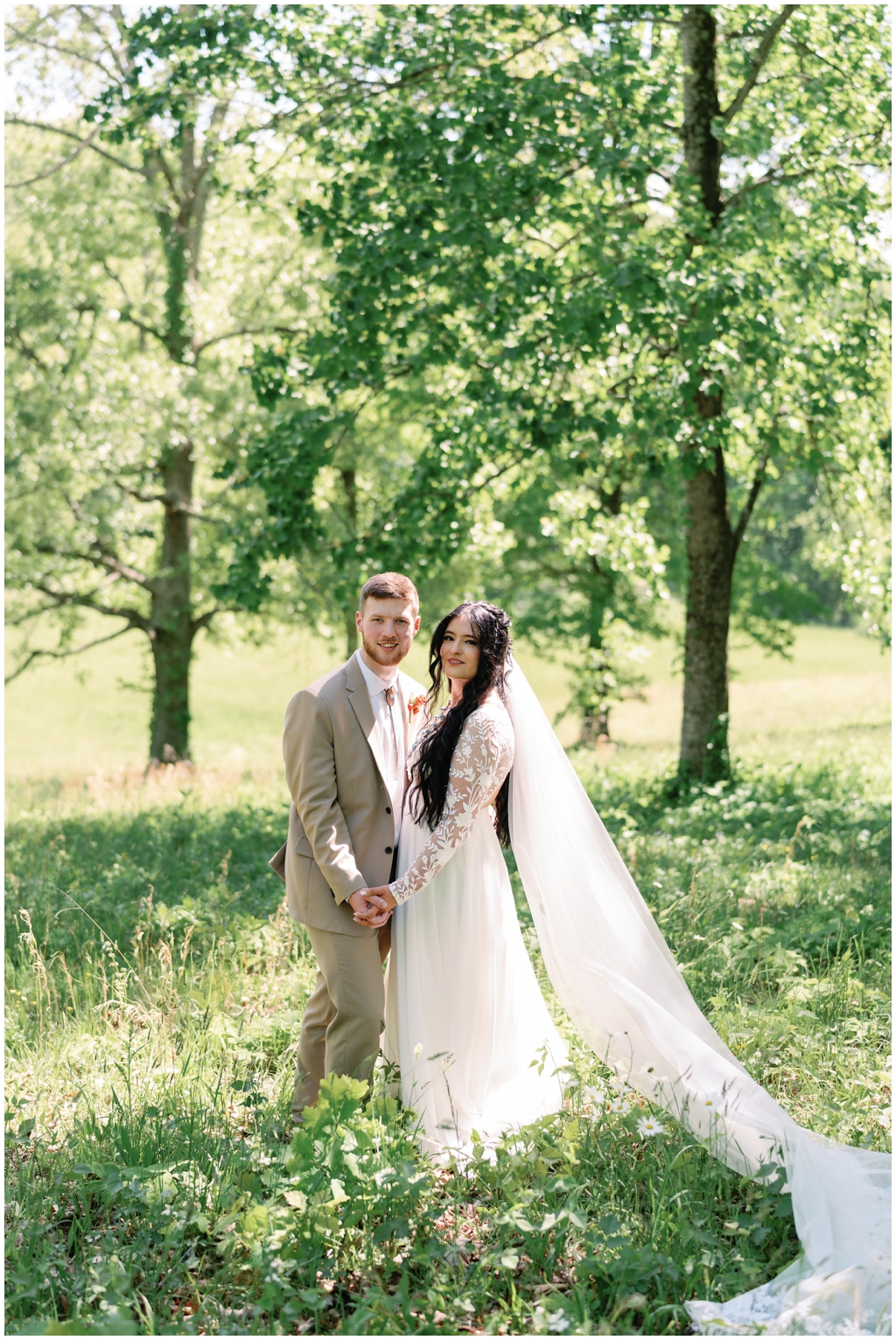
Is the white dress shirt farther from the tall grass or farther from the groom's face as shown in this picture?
the tall grass

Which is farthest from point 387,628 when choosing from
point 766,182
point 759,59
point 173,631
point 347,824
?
point 173,631

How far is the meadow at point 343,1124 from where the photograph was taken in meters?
3.38

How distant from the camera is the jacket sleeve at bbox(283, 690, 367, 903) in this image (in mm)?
4387

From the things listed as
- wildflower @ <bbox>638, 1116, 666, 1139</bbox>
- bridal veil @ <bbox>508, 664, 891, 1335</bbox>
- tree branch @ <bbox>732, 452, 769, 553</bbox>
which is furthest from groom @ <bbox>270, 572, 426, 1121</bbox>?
tree branch @ <bbox>732, 452, 769, 553</bbox>

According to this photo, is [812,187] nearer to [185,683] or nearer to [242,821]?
[242,821]

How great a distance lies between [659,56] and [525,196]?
126 inches

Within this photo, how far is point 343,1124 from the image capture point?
3875mm

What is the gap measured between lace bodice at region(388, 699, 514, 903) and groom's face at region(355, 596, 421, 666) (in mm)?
457

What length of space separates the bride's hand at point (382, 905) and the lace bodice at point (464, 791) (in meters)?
0.03

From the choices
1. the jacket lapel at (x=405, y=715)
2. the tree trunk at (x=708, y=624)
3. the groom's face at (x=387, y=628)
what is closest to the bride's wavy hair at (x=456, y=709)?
the groom's face at (x=387, y=628)

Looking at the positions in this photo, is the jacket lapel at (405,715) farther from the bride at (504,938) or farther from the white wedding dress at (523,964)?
the white wedding dress at (523,964)

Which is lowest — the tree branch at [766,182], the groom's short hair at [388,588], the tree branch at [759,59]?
the groom's short hair at [388,588]

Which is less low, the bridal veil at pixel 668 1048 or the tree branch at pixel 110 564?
the tree branch at pixel 110 564

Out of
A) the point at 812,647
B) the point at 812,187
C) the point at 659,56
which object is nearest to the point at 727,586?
the point at 812,187
